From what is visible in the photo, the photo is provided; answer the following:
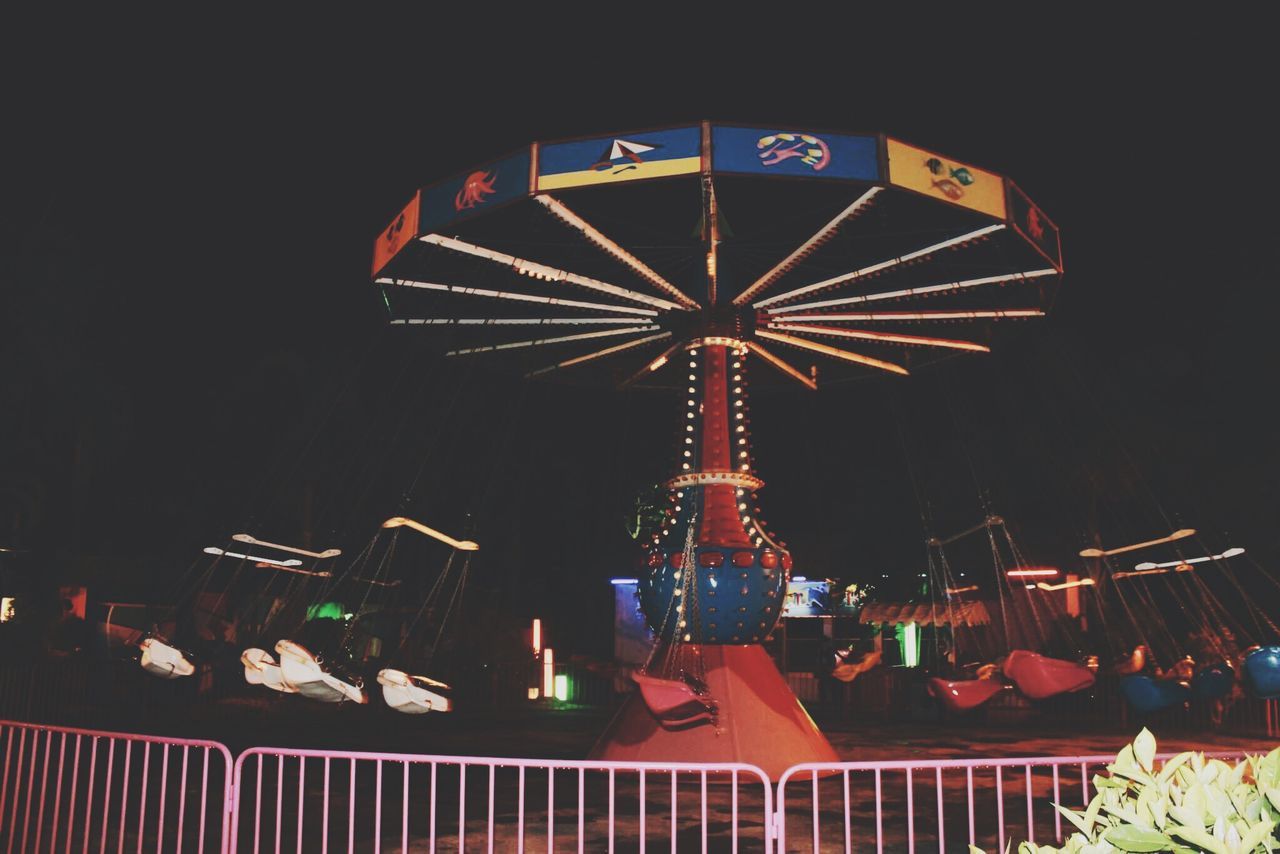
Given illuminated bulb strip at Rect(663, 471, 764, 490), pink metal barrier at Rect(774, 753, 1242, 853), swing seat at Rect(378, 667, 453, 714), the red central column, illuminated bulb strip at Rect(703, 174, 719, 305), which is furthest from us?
illuminated bulb strip at Rect(663, 471, 764, 490)

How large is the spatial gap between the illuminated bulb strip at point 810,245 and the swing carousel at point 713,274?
0.03m

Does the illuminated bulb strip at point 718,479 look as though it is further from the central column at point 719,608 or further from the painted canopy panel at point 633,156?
the painted canopy panel at point 633,156

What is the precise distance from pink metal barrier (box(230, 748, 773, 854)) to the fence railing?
26mm

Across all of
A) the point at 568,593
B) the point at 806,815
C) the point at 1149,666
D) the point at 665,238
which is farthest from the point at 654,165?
the point at 568,593

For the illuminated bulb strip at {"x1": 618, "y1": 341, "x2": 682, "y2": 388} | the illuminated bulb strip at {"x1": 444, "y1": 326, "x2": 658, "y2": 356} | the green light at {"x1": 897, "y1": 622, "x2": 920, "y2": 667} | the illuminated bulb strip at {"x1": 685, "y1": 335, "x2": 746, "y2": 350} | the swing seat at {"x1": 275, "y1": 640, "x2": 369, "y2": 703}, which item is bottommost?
the swing seat at {"x1": 275, "y1": 640, "x2": 369, "y2": 703}

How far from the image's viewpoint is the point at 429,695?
9.34 m

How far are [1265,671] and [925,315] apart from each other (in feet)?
14.9

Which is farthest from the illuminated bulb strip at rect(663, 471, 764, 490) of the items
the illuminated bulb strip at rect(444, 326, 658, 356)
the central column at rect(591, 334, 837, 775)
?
the illuminated bulb strip at rect(444, 326, 658, 356)

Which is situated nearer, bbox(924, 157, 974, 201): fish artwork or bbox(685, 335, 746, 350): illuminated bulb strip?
bbox(924, 157, 974, 201): fish artwork

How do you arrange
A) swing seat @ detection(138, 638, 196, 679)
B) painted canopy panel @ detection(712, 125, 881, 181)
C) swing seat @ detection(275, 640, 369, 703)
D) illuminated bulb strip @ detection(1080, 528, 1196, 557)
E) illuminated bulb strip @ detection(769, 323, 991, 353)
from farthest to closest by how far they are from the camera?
illuminated bulb strip @ detection(769, 323, 991, 353) → illuminated bulb strip @ detection(1080, 528, 1196, 557) → swing seat @ detection(138, 638, 196, 679) → swing seat @ detection(275, 640, 369, 703) → painted canopy panel @ detection(712, 125, 881, 181)

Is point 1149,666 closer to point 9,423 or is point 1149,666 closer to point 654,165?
point 654,165

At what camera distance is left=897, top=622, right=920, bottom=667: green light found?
29781 mm

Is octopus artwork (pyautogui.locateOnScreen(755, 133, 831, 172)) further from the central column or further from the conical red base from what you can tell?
the conical red base

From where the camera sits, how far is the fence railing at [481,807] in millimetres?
6520
